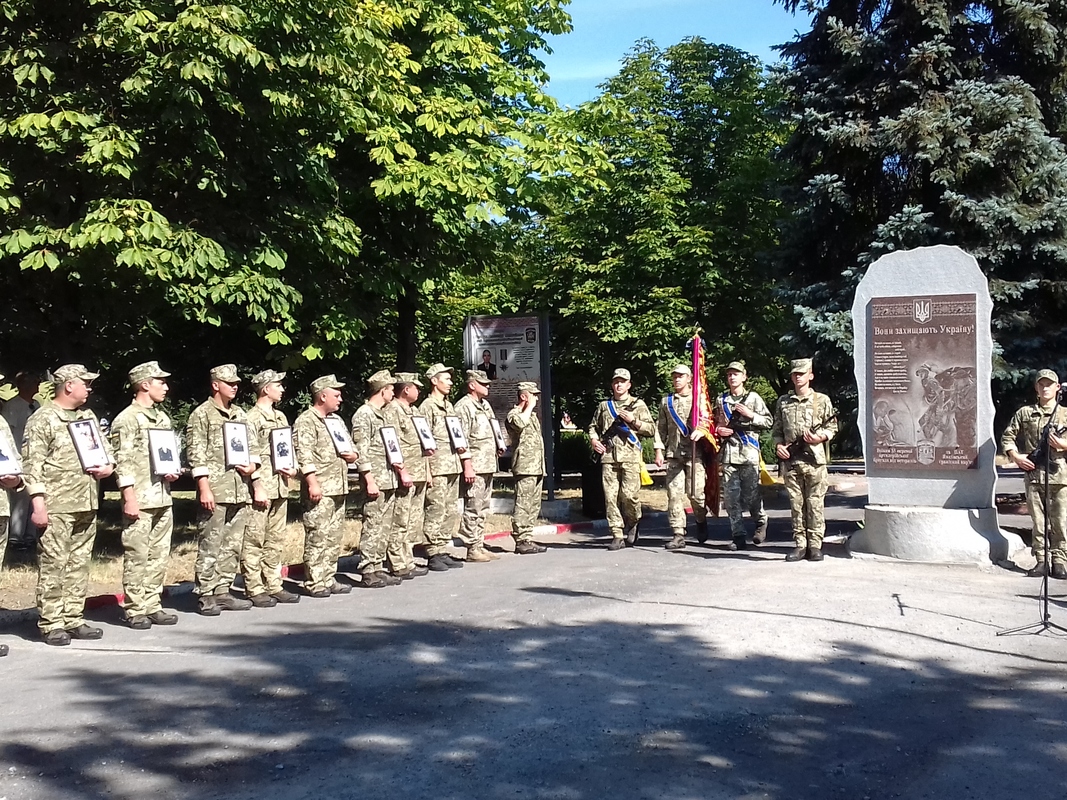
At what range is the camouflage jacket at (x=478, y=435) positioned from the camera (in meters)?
12.1

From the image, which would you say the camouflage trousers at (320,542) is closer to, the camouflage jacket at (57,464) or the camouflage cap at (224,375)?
the camouflage cap at (224,375)

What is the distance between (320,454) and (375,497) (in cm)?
78

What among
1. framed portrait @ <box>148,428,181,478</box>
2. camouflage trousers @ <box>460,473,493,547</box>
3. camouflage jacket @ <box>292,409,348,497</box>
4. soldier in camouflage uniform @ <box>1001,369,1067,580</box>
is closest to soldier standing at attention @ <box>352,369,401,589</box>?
camouflage jacket @ <box>292,409,348,497</box>

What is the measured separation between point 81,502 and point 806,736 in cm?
535

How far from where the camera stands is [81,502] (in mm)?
7797

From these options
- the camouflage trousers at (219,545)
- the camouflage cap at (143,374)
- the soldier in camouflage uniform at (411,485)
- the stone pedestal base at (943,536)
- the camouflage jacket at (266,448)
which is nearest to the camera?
the camouflage cap at (143,374)

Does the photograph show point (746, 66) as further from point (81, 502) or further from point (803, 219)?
point (81, 502)

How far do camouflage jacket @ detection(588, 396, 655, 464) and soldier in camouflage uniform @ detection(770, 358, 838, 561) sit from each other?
1682mm

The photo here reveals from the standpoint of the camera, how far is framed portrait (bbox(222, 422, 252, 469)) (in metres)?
8.76

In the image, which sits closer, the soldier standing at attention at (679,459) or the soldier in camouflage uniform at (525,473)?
the soldier in camouflage uniform at (525,473)

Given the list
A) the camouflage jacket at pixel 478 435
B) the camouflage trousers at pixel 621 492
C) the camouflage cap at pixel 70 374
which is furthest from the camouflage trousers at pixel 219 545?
the camouflage trousers at pixel 621 492

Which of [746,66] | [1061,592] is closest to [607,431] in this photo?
[1061,592]

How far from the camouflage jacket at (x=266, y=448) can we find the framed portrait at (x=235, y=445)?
166 mm

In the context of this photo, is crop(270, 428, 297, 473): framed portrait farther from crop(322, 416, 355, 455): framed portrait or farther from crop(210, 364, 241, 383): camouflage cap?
crop(210, 364, 241, 383): camouflage cap
